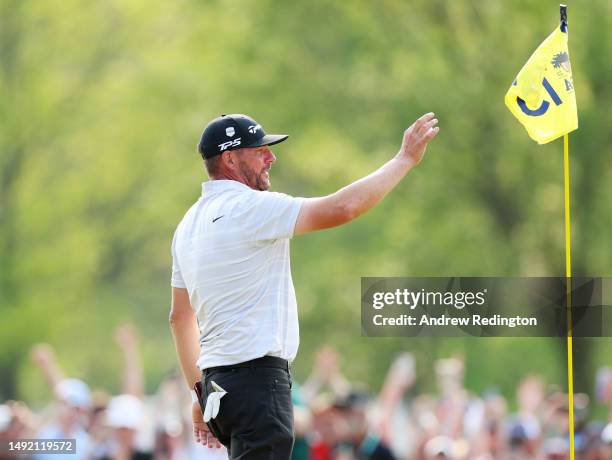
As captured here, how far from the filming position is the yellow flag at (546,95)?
19.6ft

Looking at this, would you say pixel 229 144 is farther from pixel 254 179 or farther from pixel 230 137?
pixel 254 179

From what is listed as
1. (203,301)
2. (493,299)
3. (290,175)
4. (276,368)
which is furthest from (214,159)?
(290,175)

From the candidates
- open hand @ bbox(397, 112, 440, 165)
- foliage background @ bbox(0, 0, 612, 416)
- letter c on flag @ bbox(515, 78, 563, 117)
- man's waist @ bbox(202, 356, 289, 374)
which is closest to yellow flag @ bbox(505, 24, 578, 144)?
letter c on flag @ bbox(515, 78, 563, 117)

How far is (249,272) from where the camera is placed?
468cm

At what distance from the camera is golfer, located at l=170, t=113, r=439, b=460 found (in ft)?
15.0

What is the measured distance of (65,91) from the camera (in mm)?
19047

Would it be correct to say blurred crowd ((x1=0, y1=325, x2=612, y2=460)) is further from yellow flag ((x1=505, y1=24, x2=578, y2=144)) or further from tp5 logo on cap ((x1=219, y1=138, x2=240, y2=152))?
tp5 logo on cap ((x1=219, y1=138, x2=240, y2=152))

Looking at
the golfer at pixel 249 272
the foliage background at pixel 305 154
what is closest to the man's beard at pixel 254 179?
the golfer at pixel 249 272

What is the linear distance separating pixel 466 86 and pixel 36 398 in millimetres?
11022

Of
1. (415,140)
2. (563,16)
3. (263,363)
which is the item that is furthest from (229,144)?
(563,16)

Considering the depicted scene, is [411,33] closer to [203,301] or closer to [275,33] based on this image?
[275,33]

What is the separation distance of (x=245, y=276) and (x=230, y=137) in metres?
0.57

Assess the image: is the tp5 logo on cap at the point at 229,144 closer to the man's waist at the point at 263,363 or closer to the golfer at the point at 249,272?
the golfer at the point at 249,272

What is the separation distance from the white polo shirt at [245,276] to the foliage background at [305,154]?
9.91 m
